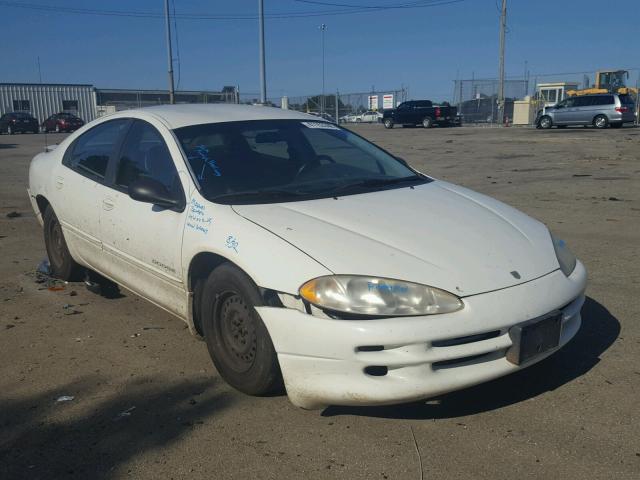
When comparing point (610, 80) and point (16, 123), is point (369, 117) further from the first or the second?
point (16, 123)

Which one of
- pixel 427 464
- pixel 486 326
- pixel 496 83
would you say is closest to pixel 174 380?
pixel 427 464

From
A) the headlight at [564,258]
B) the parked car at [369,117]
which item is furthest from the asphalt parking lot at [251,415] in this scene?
Result: the parked car at [369,117]

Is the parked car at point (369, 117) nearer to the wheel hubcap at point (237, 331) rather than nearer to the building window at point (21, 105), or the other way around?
the building window at point (21, 105)

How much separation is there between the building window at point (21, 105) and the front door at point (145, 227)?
50374 mm

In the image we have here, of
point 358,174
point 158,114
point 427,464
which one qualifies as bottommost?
point 427,464

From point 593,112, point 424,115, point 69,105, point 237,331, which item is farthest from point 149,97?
point 237,331

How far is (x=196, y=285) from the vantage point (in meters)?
3.49

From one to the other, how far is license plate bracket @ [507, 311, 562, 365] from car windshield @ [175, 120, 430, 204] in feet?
4.46

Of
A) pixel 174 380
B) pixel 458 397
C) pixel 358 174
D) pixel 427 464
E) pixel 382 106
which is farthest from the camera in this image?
pixel 382 106

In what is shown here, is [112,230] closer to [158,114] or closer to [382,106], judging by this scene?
[158,114]

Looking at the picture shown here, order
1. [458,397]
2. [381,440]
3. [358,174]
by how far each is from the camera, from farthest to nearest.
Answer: [358,174]
[458,397]
[381,440]

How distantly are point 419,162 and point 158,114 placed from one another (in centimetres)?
1166

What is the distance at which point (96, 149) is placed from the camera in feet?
15.3

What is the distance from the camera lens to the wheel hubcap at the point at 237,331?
121 inches
